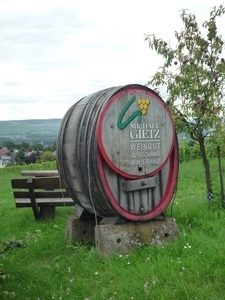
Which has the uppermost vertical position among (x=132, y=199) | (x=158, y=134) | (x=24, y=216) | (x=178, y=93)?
(x=178, y=93)

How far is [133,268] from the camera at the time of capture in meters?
4.83

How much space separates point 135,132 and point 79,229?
1.52m

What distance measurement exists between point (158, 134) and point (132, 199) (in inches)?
31.6

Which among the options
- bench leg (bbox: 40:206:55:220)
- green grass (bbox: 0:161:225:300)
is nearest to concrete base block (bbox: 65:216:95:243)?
green grass (bbox: 0:161:225:300)

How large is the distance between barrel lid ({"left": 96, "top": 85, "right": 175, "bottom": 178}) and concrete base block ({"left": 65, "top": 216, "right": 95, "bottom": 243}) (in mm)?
1166

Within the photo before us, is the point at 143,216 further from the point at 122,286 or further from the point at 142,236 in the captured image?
the point at 122,286

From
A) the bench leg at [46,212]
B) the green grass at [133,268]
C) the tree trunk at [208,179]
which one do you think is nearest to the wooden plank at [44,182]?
the bench leg at [46,212]

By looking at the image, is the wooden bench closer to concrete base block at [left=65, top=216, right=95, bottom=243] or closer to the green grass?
the green grass

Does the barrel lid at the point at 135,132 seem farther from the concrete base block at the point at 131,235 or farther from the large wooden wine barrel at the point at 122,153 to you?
the concrete base block at the point at 131,235

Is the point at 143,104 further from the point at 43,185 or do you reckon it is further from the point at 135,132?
the point at 43,185

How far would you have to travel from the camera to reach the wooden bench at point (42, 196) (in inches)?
321

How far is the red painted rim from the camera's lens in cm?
541

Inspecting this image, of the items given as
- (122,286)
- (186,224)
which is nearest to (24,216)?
(186,224)

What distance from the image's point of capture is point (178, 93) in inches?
278
